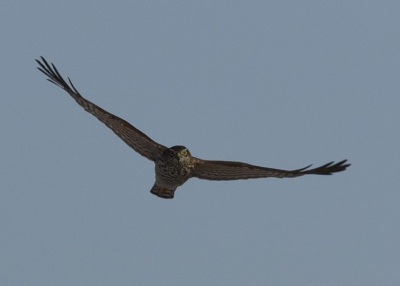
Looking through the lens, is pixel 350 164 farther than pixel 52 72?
No

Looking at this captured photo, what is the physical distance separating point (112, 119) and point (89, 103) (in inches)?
28.6

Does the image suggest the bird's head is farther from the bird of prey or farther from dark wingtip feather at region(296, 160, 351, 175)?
dark wingtip feather at region(296, 160, 351, 175)

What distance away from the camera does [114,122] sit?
20688 millimetres

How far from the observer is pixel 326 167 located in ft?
59.9

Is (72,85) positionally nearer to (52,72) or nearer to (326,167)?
(52,72)

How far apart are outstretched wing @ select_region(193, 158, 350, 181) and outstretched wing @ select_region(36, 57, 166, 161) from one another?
1140 mm

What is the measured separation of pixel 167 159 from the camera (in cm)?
2038

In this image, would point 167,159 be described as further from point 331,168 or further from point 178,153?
point 331,168

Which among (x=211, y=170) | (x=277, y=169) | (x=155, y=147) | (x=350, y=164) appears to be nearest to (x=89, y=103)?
(x=155, y=147)

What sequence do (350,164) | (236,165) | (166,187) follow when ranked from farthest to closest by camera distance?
(166,187)
(236,165)
(350,164)

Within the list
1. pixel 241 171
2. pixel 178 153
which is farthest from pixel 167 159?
pixel 241 171

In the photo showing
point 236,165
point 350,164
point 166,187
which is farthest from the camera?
point 166,187

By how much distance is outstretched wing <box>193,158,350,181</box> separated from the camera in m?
18.3

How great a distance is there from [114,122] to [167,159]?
1627mm
